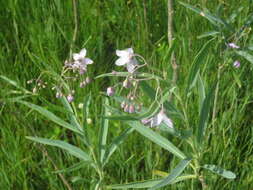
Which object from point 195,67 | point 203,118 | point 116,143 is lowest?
point 116,143

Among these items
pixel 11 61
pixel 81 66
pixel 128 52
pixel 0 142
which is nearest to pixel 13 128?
pixel 0 142

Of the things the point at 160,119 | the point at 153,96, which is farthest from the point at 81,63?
the point at 160,119

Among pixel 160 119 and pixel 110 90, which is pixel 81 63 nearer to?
pixel 110 90

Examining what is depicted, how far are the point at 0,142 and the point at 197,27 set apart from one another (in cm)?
122

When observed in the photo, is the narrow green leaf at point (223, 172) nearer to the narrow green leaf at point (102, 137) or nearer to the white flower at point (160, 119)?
the white flower at point (160, 119)

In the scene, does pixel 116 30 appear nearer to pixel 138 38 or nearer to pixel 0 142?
pixel 138 38

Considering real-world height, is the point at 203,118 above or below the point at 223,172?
above

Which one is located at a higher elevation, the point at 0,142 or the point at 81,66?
the point at 81,66

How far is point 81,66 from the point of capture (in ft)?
4.82

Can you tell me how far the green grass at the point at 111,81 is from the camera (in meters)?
1.64

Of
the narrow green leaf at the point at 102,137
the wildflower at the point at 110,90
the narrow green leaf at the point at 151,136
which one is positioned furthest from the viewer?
the narrow green leaf at the point at 102,137

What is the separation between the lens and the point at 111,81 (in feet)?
6.55

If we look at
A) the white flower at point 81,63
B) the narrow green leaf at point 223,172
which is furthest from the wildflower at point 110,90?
the narrow green leaf at point 223,172

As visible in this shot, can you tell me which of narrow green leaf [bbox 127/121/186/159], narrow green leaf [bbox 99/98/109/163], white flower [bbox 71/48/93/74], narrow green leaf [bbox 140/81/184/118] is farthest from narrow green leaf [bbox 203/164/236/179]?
white flower [bbox 71/48/93/74]
